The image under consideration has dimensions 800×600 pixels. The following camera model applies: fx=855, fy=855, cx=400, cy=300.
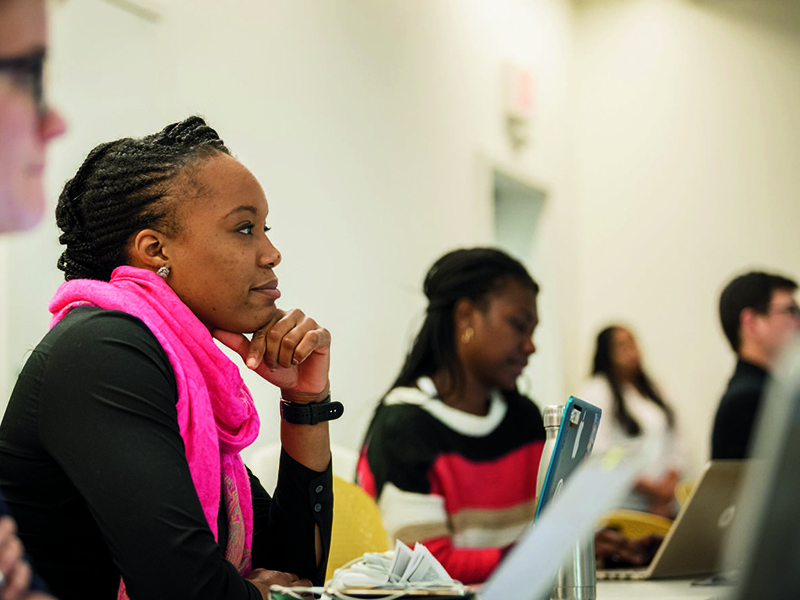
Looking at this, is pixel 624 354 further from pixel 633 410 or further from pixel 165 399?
pixel 165 399

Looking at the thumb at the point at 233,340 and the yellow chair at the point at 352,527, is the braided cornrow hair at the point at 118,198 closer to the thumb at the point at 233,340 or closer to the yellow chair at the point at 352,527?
the thumb at the point at 233,340

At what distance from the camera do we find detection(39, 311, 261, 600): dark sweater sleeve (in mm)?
1014

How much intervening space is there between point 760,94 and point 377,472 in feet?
13.7

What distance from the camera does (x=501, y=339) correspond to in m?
2.62

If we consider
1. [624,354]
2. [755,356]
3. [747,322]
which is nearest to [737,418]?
[755,356]

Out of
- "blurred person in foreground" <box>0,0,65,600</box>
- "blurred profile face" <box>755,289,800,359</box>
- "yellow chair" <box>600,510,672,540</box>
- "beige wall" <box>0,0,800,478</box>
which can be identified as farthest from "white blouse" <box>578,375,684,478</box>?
"blurred person in foreground" <box>0,0,65,600</box>

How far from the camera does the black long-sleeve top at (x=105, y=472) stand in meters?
1.02

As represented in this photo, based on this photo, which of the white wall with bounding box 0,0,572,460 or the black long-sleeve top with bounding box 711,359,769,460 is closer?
the white wall with bounding box 0,0,572,460

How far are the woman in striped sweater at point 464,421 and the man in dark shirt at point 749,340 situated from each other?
712 mm

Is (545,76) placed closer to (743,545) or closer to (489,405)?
(489,405)

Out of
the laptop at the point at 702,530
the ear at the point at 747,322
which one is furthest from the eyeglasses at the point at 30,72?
the ear at the point at 747,322

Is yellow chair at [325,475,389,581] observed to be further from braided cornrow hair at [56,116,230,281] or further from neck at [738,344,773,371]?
neck at [738,344,773,371]

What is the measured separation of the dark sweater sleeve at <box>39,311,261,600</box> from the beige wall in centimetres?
96

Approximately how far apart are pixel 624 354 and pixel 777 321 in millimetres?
1815
